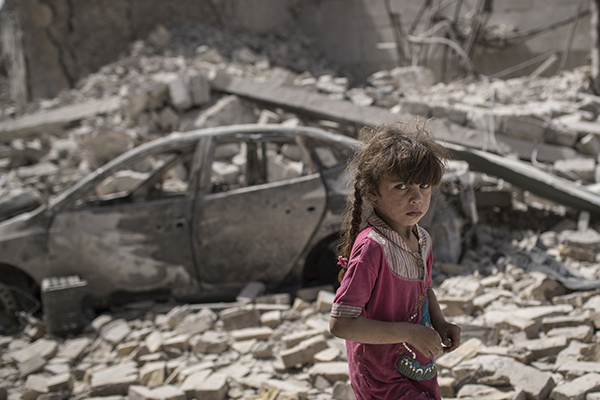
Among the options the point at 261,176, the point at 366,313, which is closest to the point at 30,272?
the point at 261,176

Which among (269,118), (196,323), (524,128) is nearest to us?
(196,323)

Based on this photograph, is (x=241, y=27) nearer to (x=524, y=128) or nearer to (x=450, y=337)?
(x=524, y=128)

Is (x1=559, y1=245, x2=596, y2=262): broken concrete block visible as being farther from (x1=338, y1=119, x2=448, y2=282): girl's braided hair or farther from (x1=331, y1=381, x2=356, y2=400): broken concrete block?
(x1=338, y1=119, x2=448, y2=282): girl's braided hair

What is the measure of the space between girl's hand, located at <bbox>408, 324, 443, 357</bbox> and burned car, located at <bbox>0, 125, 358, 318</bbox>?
8.77 feet

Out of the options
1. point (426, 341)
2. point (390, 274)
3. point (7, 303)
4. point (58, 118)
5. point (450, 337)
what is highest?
point (58, 118)

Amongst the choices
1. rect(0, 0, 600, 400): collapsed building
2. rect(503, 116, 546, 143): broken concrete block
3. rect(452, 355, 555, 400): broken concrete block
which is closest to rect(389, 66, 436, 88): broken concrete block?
rect(0, 0, 600, 400): collapsed building

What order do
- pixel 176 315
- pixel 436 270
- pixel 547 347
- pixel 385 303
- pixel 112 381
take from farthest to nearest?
1. pixel 436 270
2. pixel 176 315
3. pixel 112 381
4. pixel 547 347
5. pixel 385 303

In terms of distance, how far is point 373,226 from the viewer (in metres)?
1.53

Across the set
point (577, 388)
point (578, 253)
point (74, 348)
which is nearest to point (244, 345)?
point (74, 348)

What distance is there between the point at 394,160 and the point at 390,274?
36 cm

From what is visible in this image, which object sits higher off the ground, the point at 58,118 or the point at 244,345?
the point at 58,118

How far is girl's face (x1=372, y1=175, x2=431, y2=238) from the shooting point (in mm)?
1450

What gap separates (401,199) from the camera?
1457mm

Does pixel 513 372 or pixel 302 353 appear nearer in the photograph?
pixel 513 372
